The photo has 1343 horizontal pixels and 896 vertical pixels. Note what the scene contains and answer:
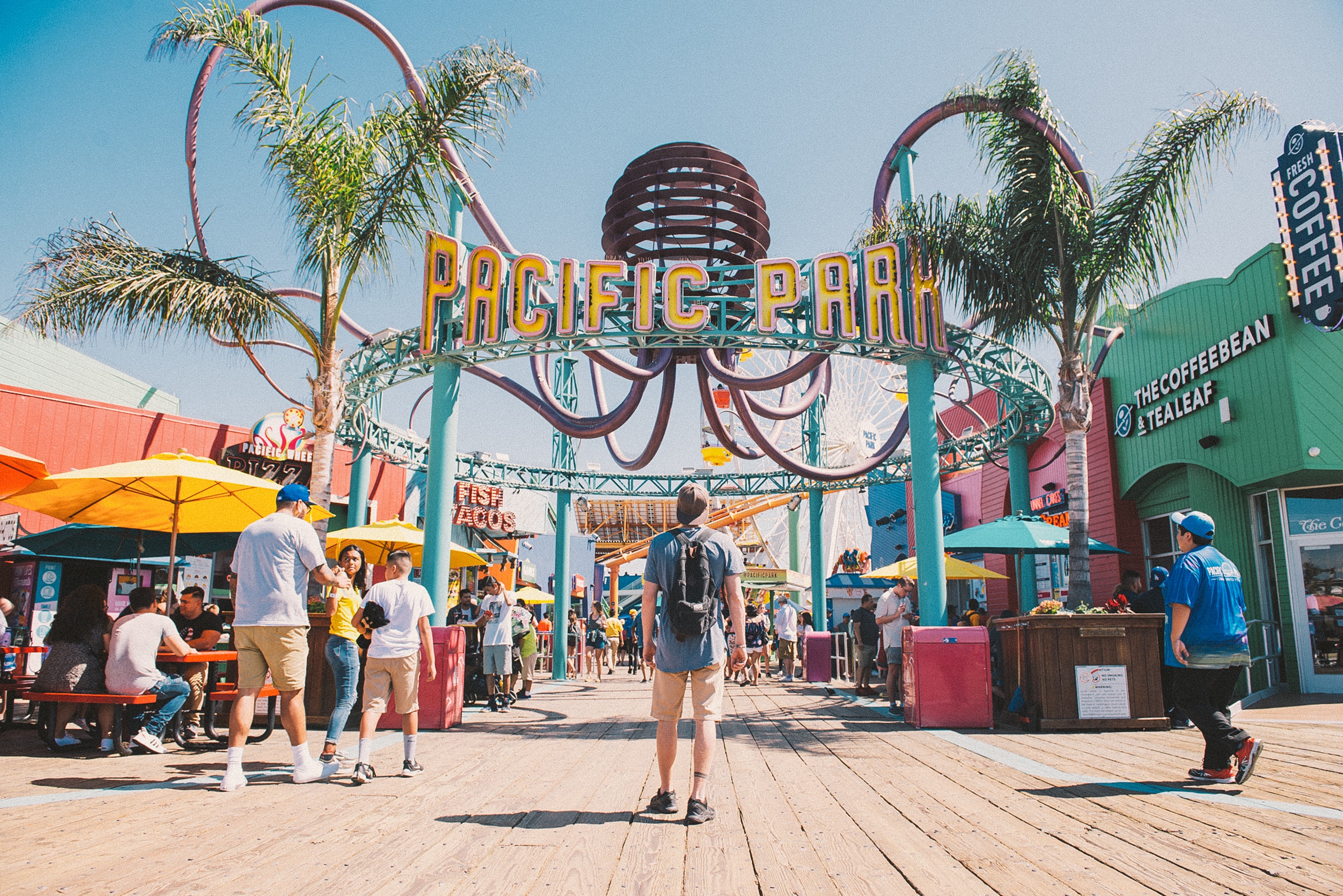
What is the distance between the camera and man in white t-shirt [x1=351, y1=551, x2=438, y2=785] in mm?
5871

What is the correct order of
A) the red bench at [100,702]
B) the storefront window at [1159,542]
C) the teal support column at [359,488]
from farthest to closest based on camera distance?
the teal support column at [359,488] < the storefront window at [1159,542] < the red bench at [100,702]

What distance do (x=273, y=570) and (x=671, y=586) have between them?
9.05 feet

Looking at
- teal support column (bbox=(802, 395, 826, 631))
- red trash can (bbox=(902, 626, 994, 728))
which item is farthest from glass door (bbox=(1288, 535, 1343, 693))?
teal support column (bbox=(802, 395, 826, 631))

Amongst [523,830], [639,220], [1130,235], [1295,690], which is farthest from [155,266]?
[1295,690]

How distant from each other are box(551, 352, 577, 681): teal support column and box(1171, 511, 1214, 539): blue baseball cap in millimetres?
15880

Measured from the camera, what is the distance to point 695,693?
4.60 m

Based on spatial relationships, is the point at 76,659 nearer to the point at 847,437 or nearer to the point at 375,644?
the point at 375,644

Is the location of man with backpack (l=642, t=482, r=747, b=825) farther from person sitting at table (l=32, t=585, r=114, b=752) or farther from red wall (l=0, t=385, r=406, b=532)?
red wall (l=0, t=385, r=406, b=532)

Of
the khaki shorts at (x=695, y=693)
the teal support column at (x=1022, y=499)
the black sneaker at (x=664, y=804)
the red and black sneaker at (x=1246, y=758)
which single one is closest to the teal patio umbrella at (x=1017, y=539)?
the teal support column at (x=1022, y=499)

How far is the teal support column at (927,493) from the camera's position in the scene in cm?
1098

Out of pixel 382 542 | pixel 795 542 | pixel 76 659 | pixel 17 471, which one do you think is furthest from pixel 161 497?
pixel 795 542

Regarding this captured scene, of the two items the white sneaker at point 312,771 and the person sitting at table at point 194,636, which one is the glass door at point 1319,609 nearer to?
the white sneaker at point 312,771

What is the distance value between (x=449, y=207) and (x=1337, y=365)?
12846 millimetres

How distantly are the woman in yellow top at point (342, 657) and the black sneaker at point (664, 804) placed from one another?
252cm
